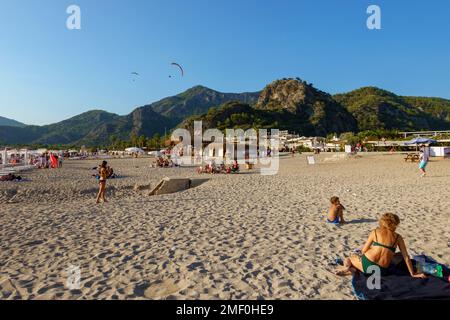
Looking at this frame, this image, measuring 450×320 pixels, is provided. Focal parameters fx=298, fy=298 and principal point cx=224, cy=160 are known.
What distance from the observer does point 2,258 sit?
180 inches

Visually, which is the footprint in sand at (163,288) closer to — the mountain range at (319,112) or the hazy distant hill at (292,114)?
the mountain range at (319,112)

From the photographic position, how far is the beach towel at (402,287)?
2.97 metres

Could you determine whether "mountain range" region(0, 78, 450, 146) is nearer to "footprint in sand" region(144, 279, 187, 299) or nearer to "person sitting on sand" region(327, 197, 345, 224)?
"person sitting on sand" region(327, 197, 345, 224)

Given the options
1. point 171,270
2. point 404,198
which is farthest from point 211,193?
point 171,270

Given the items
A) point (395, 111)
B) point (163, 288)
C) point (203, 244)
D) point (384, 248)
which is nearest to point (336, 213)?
point (384, 248)

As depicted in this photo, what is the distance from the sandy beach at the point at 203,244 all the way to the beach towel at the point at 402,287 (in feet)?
0.52

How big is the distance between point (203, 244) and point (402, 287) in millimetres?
2949

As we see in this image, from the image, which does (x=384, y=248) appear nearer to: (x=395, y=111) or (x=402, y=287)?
(x=402, y=287)

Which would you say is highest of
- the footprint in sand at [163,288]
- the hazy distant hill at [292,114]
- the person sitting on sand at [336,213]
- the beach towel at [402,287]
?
the hazy distant hill at [292,114]

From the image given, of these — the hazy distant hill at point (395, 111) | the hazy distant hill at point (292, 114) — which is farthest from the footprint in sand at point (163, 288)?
the hazy distant hill at point (395, 111)

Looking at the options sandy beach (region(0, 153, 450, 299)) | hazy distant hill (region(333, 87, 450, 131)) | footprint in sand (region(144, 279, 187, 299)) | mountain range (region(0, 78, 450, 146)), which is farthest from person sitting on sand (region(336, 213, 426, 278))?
hazy distant hill (region(333, 87, 450, 131))

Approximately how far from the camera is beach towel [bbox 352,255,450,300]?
297 cm

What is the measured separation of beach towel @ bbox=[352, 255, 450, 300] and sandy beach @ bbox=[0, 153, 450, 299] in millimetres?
158
